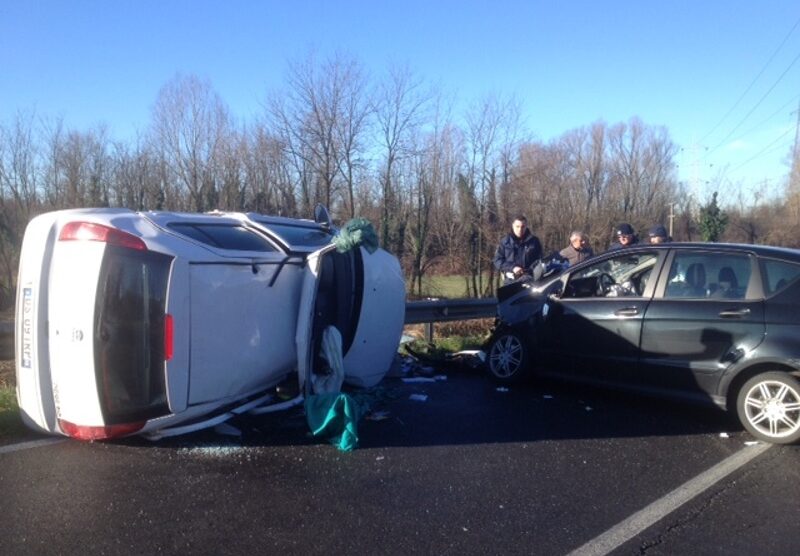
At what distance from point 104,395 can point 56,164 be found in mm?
21594

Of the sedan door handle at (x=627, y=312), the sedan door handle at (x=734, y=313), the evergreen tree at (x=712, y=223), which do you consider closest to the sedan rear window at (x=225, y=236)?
the sedan door handle at (x=627, y=312)

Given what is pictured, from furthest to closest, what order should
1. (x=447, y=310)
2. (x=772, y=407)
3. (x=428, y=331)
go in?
(x=447, y=310) < (x=428, y=331) < (x=772, y=407)

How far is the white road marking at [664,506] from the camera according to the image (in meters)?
3.69

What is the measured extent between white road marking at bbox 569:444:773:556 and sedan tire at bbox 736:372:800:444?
0.44 feet

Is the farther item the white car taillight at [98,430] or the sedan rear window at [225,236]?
the sedan rear window at [225,236]

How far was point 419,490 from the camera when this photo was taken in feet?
14.7

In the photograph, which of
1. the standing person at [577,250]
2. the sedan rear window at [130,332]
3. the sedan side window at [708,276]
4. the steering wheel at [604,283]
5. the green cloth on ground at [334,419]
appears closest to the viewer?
the sedan rear window at [130,332]

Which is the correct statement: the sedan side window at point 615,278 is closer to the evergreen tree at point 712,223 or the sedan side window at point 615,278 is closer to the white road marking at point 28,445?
the white road marking at point 28,445

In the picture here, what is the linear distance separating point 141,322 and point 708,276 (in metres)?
4.68

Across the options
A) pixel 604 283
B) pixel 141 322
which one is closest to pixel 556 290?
pixel 604 283

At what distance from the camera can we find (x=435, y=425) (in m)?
5.97

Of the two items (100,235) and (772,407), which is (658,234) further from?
(100,235)

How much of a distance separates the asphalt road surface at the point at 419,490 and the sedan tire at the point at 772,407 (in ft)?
0.54

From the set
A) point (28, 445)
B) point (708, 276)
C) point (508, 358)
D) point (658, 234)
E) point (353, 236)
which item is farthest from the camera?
point (658, 234)
